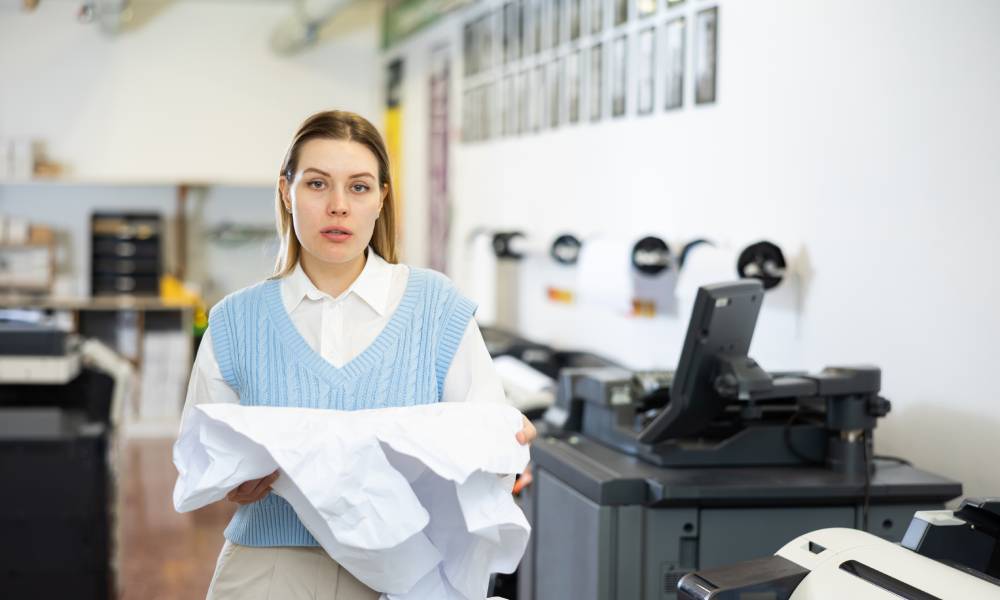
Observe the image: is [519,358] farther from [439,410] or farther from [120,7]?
[120,7]

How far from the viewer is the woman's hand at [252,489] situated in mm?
1536

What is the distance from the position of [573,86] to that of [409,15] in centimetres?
298

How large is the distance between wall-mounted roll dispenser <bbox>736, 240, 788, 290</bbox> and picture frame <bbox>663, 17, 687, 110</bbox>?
0.84 meters

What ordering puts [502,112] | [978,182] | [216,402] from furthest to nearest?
[502,112], [978,182], [216,402]

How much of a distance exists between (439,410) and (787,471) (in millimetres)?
1175

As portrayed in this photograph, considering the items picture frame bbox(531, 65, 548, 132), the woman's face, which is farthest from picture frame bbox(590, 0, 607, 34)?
the woman's face

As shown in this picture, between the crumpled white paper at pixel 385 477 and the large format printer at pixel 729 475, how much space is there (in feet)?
2.77

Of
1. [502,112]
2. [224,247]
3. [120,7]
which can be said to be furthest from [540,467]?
[224,247]

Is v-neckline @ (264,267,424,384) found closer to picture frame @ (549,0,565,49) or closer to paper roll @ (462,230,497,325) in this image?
picture frame @ (549,0,565,49)

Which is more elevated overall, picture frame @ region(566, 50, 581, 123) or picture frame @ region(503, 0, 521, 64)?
picture frame @ region(503, 0, 521, 64)

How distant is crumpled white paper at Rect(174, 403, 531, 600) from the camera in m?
1.46

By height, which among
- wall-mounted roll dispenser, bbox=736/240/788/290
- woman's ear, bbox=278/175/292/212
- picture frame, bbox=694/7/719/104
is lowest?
Answer: wall-mounted roll dispenser, bbox=736/240/788/290

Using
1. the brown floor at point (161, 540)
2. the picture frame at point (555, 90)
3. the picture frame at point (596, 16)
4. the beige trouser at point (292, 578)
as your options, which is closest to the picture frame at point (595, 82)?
the picture frame at point (596, 16)

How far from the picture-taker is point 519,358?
4.37 m
